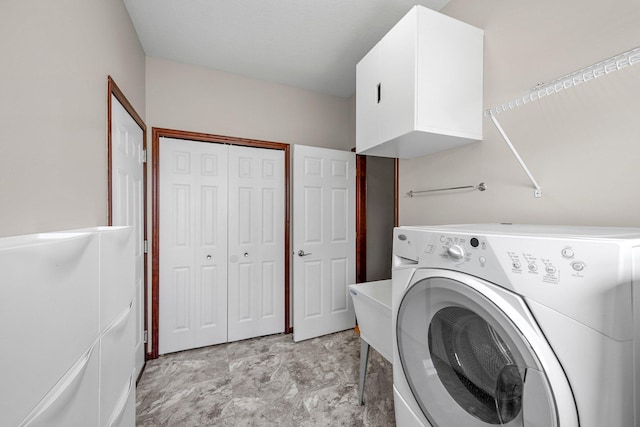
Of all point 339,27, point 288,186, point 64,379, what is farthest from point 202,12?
point 64,379

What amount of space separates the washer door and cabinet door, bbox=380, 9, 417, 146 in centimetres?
89

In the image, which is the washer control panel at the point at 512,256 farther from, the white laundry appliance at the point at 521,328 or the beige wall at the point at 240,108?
the beige wall at the point at 240,108

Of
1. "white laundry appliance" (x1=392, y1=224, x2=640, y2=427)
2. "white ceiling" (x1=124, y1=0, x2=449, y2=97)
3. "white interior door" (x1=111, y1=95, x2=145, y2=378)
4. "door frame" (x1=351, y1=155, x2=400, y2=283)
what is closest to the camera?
"white laundry appliance" (x1=392, y1=224, x2=640, y2=427)

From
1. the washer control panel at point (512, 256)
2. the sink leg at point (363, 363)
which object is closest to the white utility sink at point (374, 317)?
the sink leg at point (363, 363)

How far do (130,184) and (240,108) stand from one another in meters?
1.28

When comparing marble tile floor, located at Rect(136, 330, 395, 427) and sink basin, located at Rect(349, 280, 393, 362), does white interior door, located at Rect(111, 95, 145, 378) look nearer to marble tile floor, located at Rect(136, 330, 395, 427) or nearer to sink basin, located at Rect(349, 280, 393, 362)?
marble tile floor, located at Rect(136, 330, 395, 427)

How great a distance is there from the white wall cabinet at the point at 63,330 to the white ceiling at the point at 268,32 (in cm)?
173

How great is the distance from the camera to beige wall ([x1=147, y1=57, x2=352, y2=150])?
2.38 meters

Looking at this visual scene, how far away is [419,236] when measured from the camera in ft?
3.38

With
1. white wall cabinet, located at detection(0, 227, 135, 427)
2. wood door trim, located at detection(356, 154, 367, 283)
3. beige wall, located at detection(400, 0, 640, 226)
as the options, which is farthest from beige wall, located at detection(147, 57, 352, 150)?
white wall cabinet, located at detection(0, 227, 135, 427)

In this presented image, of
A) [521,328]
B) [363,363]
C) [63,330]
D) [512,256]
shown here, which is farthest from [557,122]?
[63,330]

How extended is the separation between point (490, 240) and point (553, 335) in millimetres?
265

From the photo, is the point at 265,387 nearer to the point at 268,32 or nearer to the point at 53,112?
the point at 53,112

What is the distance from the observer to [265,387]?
75.0 inches
